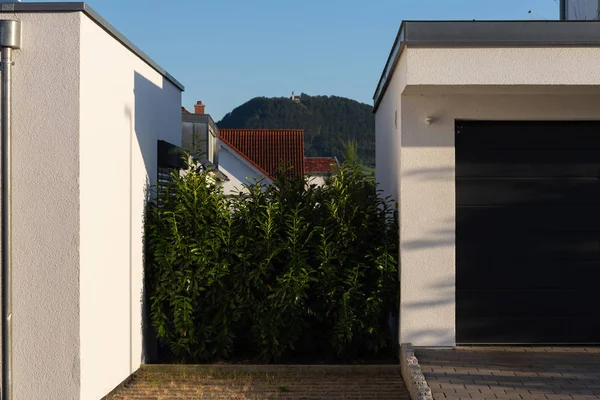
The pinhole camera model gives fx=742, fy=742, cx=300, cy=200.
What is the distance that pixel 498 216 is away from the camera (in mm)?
8172

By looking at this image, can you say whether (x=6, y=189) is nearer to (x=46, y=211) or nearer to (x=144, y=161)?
(x=46, y=211)

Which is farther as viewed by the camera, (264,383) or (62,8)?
(264,383)

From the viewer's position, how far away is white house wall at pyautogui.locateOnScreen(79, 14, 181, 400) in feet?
21.6

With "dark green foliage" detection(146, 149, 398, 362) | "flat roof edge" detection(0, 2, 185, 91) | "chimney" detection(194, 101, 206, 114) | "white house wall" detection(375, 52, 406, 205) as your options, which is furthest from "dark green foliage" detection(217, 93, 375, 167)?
"flat roof edge" detection(0, 2, 185, 91)

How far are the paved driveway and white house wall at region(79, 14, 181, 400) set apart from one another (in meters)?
3.04

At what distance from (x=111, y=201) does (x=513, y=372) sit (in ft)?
13.7

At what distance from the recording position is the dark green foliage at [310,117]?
48.9 m

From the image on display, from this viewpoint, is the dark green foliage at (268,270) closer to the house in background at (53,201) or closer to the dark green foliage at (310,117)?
the house in background at (53,201)

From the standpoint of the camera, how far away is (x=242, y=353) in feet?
28.6

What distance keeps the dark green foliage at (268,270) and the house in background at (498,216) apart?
1.27 ft

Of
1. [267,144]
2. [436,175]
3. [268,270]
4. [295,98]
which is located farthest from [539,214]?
[295,98]

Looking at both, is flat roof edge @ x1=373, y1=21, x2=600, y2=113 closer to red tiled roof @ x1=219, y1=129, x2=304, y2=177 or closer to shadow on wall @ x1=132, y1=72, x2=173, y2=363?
shadow on wall @ x1=132, y1=72, x2=173, y2=363

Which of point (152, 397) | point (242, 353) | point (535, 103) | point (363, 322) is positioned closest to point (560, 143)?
point (535, 103)

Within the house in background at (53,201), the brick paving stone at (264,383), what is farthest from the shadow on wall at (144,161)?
the house in background at (53,201)
